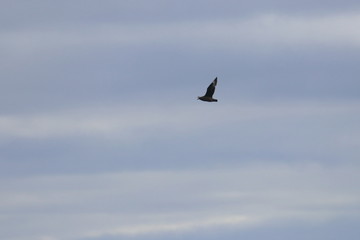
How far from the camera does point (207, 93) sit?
61.0 metres
